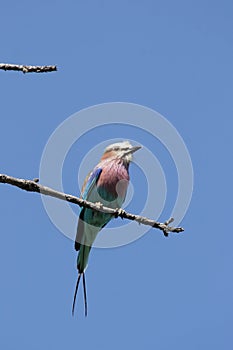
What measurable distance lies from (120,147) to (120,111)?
2.09 metres

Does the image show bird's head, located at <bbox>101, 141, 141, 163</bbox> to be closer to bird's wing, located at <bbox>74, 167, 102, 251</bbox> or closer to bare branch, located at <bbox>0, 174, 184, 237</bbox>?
bird's wing, located at <bbox>74, 167, 102, 251</bbox>

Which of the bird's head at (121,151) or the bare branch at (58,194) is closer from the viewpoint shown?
the bare branch at (58,194)

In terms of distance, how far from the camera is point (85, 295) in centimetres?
671

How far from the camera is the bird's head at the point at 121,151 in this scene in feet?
27.6

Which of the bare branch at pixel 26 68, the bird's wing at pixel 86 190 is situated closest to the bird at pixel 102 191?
the bird's wing at pixel 86 190

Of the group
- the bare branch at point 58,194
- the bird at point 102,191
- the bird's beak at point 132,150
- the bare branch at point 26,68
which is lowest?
the bare branch at point 58,194

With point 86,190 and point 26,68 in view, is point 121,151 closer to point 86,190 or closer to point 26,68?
point 86,190

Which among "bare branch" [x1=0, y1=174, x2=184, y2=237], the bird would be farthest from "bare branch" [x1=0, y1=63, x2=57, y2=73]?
the bird

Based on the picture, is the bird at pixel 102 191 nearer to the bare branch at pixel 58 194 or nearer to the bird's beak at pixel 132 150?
the bird's beak at pixel 132 150

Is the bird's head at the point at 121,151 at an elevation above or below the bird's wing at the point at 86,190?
above

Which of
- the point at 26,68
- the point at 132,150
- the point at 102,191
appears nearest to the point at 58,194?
the point at 26,68

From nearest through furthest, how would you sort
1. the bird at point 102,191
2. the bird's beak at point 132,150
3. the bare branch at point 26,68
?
the bare branch at point 26,68
the bird at point 102,191
the bird's beak at point 132,150

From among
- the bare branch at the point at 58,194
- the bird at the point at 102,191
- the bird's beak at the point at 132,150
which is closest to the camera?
the bare branch at the point at 58,194

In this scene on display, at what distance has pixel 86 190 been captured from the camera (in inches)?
316
